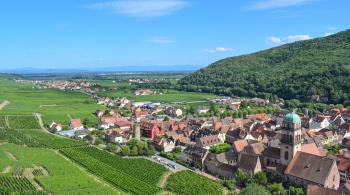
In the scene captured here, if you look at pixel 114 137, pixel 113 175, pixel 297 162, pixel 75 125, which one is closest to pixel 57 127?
pixel 75 125

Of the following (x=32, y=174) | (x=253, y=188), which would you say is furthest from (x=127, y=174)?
(x=253, y=188)

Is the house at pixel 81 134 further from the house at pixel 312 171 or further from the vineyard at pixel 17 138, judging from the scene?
the house at pixel 312 171

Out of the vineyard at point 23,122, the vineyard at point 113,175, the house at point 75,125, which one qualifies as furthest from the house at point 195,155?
the vineyard at point 23,122

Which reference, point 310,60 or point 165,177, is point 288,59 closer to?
point 310,60

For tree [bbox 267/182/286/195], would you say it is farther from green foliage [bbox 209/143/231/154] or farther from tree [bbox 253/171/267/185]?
green foliage [bbox 209/143/231/154]

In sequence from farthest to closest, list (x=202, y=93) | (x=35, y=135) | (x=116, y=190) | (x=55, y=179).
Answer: (x=202, y=93)
(x=35, y=135)
(x=55, y=179)
(x=116, y=190)
